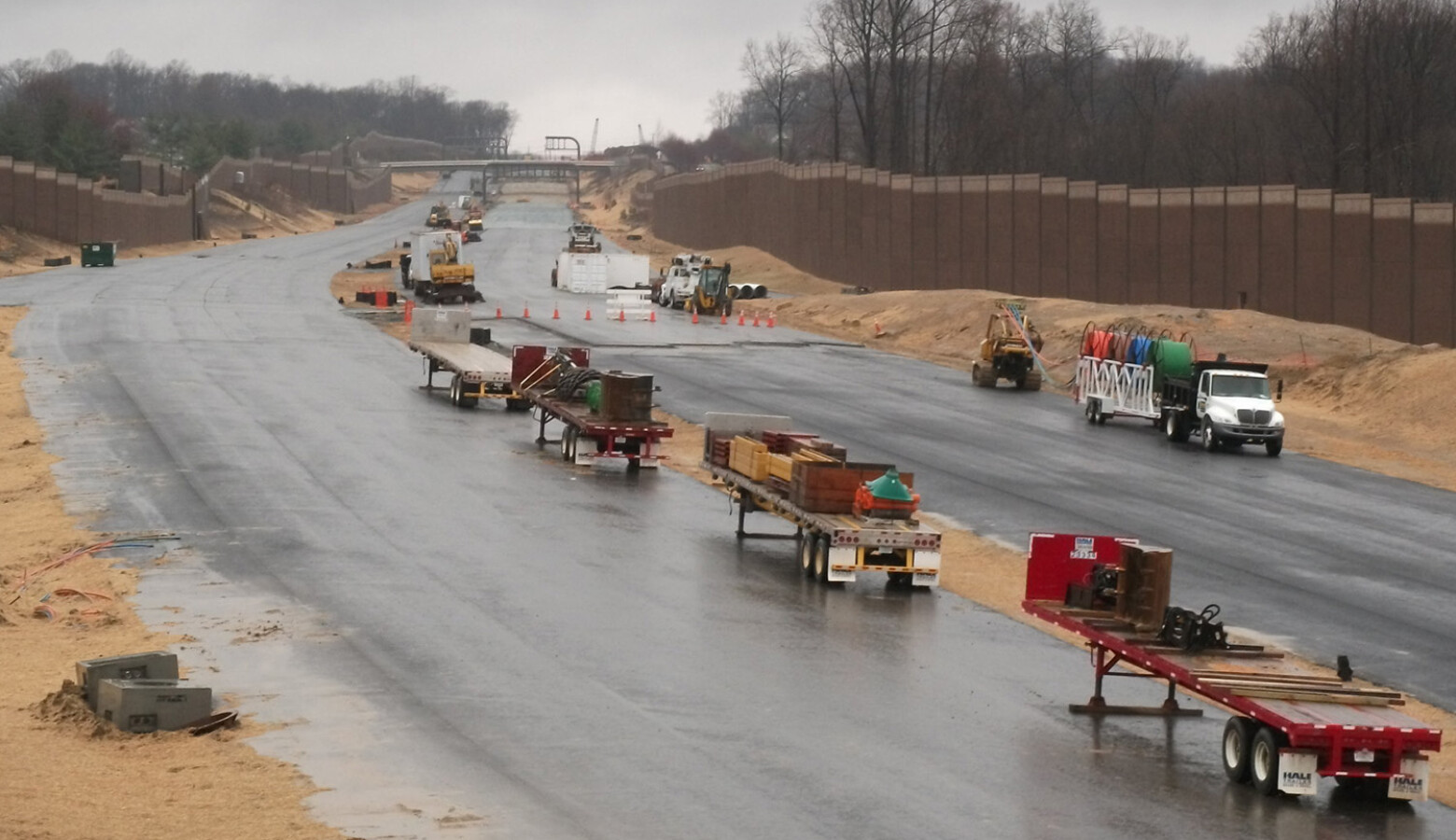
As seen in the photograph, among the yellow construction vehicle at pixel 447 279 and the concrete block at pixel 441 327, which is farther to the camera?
the yellow construction vehicle at pixel 447 279

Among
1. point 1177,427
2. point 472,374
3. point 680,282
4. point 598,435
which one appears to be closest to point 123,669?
point 598,435

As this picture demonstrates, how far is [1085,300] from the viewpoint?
75.6 meters

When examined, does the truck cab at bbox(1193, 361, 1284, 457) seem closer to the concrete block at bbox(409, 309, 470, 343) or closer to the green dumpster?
the concrete block at bbox(409, 309, 470, 343)

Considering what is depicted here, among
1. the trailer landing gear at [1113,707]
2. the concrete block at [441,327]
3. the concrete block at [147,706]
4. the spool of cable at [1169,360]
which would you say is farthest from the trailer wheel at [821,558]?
the concrete block at [441,327]

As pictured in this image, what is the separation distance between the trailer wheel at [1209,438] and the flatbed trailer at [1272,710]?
2424 centimetres

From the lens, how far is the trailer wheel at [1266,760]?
50.8 ft

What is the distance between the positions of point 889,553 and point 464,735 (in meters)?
10.3

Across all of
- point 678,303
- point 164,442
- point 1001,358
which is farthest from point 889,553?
point 678,303

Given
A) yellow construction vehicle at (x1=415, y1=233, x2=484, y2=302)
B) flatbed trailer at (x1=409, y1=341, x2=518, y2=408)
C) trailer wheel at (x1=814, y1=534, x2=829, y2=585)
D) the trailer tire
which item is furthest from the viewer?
yellow construction vehicle at (x1=415, y1=233, x2=484, y2=302)

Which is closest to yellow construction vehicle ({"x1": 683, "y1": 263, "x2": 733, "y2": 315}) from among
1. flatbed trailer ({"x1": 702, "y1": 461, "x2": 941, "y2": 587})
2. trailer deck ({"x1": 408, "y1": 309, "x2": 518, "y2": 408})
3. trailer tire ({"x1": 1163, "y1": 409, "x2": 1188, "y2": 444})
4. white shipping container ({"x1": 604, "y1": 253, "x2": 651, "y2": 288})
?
white shipping container ({"x1": 604, "y1": 253, "x2": 651, "y2": 288})

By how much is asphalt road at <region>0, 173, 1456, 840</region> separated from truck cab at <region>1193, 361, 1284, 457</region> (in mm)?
817

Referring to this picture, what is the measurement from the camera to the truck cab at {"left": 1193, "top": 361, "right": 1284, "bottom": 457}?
42156 millimetres

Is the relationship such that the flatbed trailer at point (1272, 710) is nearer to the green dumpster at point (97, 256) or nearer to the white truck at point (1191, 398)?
the white truck at point (1191, 398)

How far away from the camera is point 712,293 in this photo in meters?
80.7
